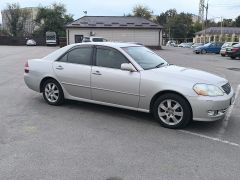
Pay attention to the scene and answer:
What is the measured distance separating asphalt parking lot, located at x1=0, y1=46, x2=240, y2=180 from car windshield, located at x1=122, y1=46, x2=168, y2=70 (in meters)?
1.07

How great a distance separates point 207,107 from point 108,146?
190 cm

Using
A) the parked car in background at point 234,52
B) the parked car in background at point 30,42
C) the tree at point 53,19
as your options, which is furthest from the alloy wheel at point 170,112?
the tree at point 53,19

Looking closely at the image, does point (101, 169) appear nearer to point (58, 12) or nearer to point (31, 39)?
point (31, 39)

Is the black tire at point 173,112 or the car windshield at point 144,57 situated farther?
the car windshield at point 144,57

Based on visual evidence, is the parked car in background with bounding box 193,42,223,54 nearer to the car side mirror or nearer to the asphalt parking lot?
the asphalt parking lot

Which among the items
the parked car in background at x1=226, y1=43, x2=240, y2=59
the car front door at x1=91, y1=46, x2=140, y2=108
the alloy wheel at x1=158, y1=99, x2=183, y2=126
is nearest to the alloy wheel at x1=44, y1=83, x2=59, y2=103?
the car front door at x1=91, y1=46, x2=140, y2=108

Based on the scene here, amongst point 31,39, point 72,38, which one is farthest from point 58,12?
point 72,38

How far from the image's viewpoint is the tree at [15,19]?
87.9 metres

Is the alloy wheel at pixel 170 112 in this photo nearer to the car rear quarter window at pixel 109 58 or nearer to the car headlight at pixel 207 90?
the car headlight at pixel 207 90

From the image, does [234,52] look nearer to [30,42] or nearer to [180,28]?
[30,42]

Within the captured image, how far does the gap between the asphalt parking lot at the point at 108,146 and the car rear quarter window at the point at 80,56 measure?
106 centimetres

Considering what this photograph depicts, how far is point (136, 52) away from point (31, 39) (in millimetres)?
61714

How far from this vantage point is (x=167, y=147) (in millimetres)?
5254

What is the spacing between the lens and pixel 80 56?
7.36m
